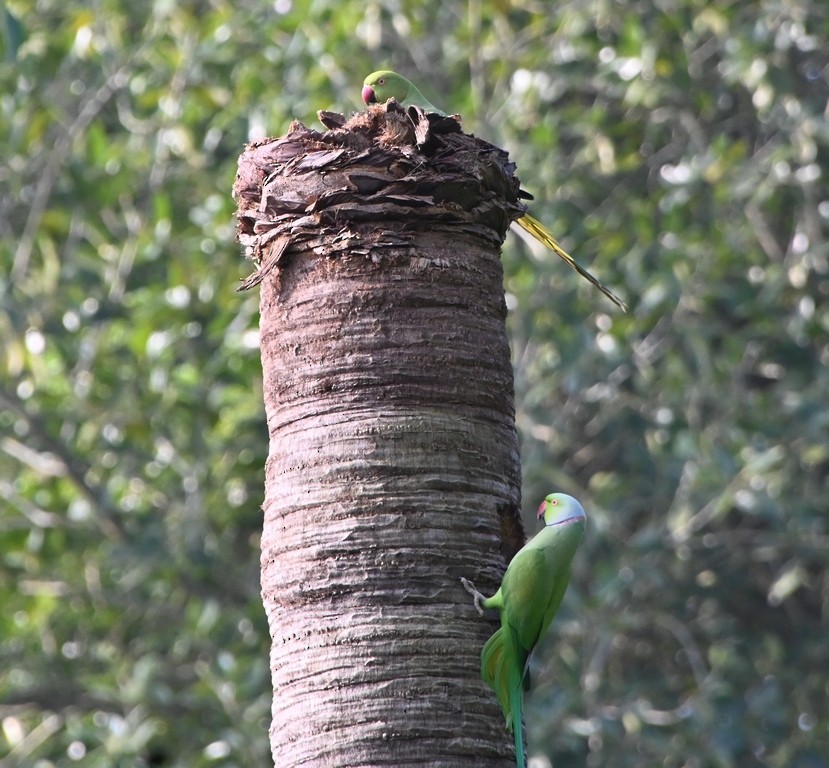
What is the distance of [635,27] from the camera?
838 centimetres

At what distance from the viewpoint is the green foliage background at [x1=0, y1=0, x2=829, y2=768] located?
8094mm

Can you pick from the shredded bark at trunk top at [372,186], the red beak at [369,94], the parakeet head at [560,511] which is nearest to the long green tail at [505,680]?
the parakeet head at [560,511]

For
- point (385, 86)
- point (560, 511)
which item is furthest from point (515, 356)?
point (560, 511)

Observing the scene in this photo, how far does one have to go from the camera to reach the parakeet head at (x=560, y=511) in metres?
4.12

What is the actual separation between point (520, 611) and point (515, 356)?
16.2ft

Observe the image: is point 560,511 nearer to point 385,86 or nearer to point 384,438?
point 384,438

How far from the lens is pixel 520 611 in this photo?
3580mm

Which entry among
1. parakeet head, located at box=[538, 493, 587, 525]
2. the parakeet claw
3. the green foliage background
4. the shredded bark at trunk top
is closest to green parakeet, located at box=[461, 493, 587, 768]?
the parakeet claw

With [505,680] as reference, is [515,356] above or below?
above

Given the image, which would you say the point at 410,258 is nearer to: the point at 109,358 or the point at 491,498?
the point at 491,498

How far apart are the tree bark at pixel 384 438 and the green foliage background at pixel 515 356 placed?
14.2 feet

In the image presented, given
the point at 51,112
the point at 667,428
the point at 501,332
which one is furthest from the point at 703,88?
the point at 501,332

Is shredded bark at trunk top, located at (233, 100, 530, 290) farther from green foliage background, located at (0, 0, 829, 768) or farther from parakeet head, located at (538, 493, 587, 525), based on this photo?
green foliage background, located at (0, 0, 829, 768)

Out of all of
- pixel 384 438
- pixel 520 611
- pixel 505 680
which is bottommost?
pixel 505 680
